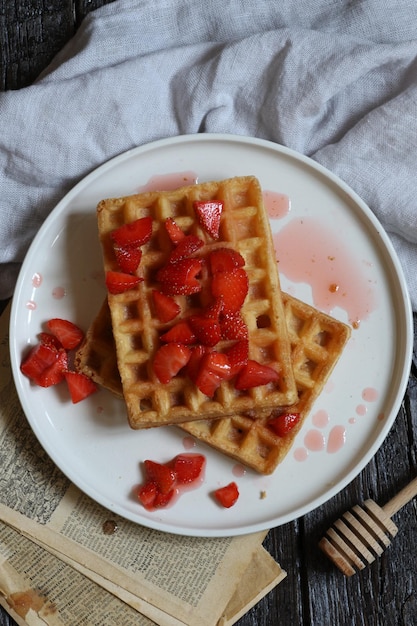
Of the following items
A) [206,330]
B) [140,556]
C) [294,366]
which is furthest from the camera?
[140,556]

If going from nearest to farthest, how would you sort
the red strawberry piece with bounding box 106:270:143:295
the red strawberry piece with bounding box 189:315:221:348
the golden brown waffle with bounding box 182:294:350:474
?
1. the red strawberry piece with bounding box 189:315:221:348
2. the red strawberry piece with bounding box 106:270:143:295
3. the golden brown waffle with bounding box 182:294:350:474

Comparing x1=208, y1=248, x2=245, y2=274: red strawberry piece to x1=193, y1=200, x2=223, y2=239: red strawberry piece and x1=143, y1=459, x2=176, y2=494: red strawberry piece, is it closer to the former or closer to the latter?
x1=193, y1=200, x2=223, y2=239: red strawberry piece

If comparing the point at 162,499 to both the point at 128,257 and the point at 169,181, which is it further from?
the point at 169,181

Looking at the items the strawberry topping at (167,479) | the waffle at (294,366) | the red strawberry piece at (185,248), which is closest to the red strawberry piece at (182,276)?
the red strawberry piece at (185,248)

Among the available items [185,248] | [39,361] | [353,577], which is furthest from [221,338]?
[353,577]

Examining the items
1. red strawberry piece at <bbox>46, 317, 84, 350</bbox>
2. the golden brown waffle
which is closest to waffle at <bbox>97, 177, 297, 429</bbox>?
the golden brown waffle

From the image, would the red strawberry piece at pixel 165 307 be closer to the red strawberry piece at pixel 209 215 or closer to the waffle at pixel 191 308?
the waffle at pixel 191 308

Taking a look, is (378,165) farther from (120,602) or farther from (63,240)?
(120,602)

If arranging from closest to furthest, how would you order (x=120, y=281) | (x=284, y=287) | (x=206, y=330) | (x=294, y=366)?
1. (x=206, y=330)
2. (x=120, y=281)
3. (x=294, y=366)
4. (x=284, y=287)
